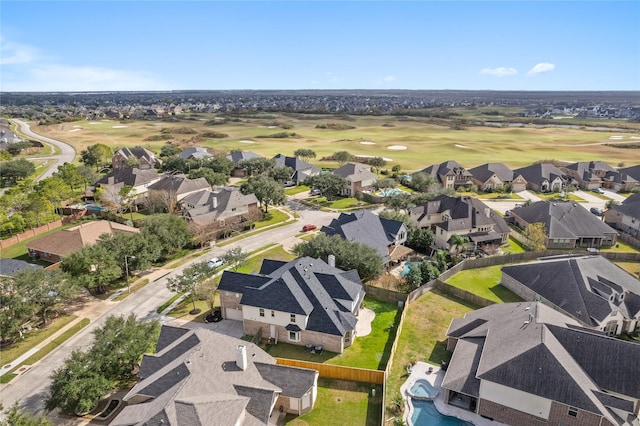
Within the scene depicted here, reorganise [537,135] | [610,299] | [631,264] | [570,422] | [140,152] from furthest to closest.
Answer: [537,135], [140,152], [631,264], [610,299], [570,422]

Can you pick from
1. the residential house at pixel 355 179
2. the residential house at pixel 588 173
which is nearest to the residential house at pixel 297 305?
the residential house at pixel 355 179

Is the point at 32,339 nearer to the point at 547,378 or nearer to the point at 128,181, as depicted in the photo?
the point at 547,378

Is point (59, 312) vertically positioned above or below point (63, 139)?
below

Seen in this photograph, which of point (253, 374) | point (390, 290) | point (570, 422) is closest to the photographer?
point (570, 422)

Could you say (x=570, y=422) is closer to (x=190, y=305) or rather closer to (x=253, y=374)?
(x=253, y=374)

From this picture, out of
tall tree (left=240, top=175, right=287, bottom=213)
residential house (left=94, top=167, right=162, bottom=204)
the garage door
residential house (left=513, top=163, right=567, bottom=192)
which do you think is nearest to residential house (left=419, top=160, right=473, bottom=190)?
residential house (left=513, top=163, right=567, bottom=192)

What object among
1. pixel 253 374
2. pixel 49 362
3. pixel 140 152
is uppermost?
pixel 140 152

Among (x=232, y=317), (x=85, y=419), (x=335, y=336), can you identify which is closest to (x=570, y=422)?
(x=335, y=336)

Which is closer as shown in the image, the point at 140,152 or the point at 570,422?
the point at 570,422

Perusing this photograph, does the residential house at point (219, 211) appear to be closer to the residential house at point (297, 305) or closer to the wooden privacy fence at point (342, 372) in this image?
the residential house at point (297, 305)
